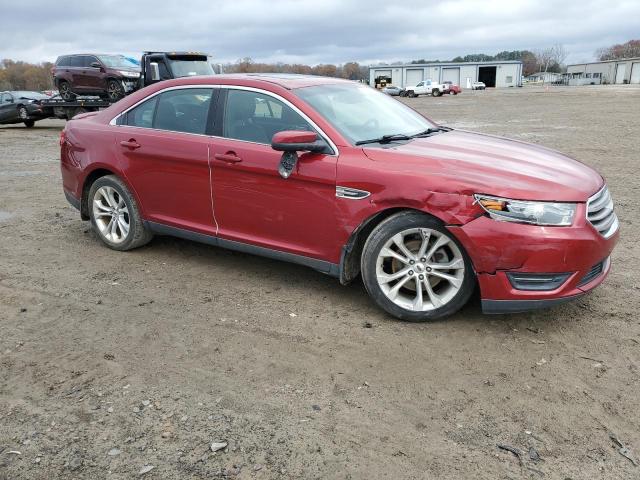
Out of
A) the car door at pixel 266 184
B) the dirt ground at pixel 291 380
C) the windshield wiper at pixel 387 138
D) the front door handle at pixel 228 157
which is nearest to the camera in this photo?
the dirt ground at pixel 291 380

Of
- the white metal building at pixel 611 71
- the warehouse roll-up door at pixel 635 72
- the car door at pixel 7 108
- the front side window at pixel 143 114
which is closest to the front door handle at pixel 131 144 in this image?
the front side window at pixel 143 114

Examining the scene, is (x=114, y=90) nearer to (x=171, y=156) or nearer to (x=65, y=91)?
(x=65, y=91)

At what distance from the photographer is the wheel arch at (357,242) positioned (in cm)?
385

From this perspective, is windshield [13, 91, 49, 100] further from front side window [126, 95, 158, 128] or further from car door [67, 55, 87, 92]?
front side window [126, 95, 158, 128]

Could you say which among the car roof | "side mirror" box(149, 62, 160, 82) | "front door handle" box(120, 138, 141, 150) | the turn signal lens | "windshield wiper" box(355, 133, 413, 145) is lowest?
the turn signal lens

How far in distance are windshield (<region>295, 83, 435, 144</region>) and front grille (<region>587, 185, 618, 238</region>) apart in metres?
1.53

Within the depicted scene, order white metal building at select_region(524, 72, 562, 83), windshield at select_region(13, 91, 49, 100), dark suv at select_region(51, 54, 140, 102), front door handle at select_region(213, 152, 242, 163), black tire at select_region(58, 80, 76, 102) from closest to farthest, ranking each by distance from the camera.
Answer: front door handle at select_region(213, 152, 242, 163)
dark suv at select_region(51, 54, 140, 102)
black tire at select_region(58, 80, 76, 102)
windshield at select_region(13, 91, 49, 100)
white metal building at select_region(524, 72, 562, 83)

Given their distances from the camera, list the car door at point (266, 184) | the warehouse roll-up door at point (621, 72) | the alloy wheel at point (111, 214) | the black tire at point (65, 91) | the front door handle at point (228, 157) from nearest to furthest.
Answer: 1. the car door at point (266, 184)
2. the front door handle at point (228, 157)
3. the alloy wheel at point (111, 214)
4. the black tire at point (65, 91)
5. the warehouse roll-up door at point (621, 72)

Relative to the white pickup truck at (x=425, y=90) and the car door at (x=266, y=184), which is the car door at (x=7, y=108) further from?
the white pickup truck at (x=425, y=90)

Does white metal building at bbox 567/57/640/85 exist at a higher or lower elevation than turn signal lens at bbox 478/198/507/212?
higher

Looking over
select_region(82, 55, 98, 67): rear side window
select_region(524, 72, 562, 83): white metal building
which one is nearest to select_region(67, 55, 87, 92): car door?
select_region(82, 55, 98, 67): rear side window

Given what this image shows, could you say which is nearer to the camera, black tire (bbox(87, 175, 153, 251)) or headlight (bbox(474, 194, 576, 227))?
headlight (bbox(474, 194, 576, 227))

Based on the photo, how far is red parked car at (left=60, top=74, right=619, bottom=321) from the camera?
137 inches

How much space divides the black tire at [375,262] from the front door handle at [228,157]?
127 cm
